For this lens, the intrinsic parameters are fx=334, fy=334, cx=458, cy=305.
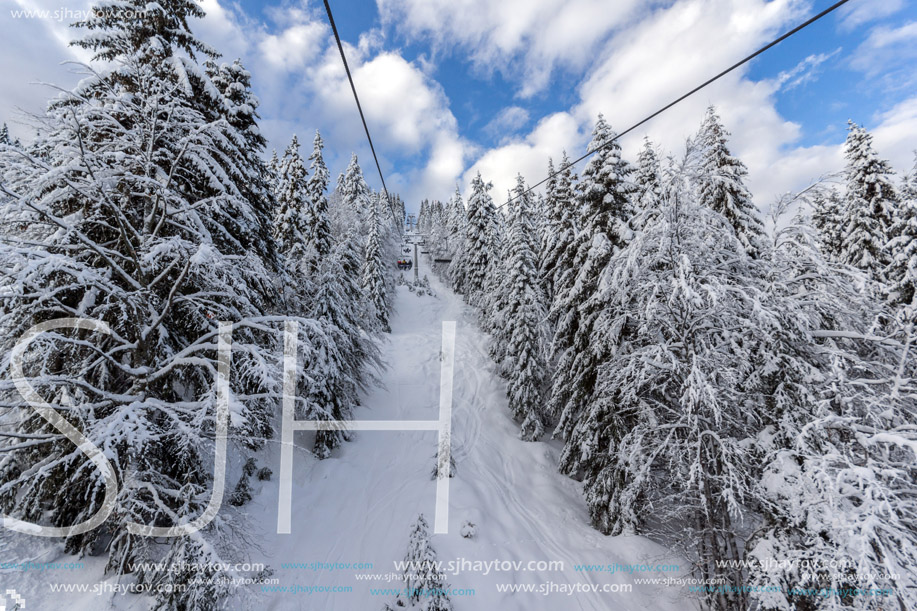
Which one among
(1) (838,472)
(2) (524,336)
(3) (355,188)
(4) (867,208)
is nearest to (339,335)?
(2) (524,336)

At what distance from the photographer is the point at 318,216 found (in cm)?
1997

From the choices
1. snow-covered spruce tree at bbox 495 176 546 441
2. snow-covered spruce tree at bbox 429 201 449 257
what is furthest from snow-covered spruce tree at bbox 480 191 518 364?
snow-covered spruce tree at bbox 429 201 449 257

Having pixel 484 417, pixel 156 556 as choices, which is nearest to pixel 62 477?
pixel 156 556

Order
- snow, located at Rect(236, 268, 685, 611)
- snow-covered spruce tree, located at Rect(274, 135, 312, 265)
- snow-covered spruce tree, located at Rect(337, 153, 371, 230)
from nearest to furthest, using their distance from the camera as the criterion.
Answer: snow, located at Rect(236, 268, 685, 611) < snow-covered spruce tree, located at Rect(274, 135, 312, 265) < snow-covered spruce tree, located at Rect(337, 153, 371, 230)

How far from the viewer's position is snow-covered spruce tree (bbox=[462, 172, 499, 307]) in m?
31.8

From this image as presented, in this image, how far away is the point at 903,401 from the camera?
5.81 m

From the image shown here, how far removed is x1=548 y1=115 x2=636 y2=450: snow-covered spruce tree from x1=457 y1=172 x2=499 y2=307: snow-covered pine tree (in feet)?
58.1

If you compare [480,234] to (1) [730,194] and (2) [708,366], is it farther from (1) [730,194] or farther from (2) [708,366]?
(2) [708,366]

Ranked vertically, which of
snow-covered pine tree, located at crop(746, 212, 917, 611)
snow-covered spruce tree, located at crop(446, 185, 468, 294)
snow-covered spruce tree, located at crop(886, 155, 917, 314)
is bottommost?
snow-covered pine tree, located at crop(746, 212, 917, 611)

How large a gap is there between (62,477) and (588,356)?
514 inches

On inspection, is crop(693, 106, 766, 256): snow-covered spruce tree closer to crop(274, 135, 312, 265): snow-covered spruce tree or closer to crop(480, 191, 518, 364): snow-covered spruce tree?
crop(480, 191, 518, 364): snow-covered spruce tree

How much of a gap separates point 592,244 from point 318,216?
15.7 m

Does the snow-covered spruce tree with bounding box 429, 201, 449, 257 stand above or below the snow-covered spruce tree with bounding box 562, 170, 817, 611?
above

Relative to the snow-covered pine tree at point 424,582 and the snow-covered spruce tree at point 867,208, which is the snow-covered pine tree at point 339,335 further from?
the snow-covered spruce tree at point 867,208
